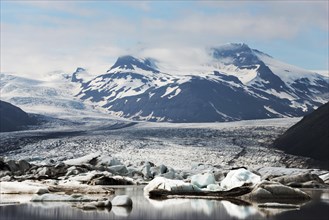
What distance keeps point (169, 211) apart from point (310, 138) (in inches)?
2068

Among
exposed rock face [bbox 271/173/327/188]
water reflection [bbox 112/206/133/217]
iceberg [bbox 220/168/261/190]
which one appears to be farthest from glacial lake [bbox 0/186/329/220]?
exposed rock face [bbox 271/173/327/188]

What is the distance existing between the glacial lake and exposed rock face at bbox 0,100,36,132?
90.5 metres

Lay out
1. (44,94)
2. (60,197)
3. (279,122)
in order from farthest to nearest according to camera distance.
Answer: (44,94) → (279,122) → (60,197)

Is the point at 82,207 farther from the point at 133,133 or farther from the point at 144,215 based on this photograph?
the point at 133,133

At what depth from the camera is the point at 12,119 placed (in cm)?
11744

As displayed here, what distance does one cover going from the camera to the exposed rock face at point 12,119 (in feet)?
364

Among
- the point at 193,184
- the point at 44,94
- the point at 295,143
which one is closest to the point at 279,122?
the point at 295,143

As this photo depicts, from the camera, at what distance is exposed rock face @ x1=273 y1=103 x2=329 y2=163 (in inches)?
2483

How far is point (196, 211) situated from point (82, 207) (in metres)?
3.43

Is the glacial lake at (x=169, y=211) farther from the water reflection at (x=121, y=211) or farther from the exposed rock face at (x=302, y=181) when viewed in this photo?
the exposed rock face at (x=302, y=181)

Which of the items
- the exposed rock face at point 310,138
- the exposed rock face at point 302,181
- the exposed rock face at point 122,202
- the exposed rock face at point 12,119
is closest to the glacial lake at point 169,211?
the exposed rock face at point 122,202

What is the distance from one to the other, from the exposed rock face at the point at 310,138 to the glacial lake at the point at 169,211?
4045cm

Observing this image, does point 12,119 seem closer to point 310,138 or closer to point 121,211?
point 310,138

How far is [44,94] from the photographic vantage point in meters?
174
